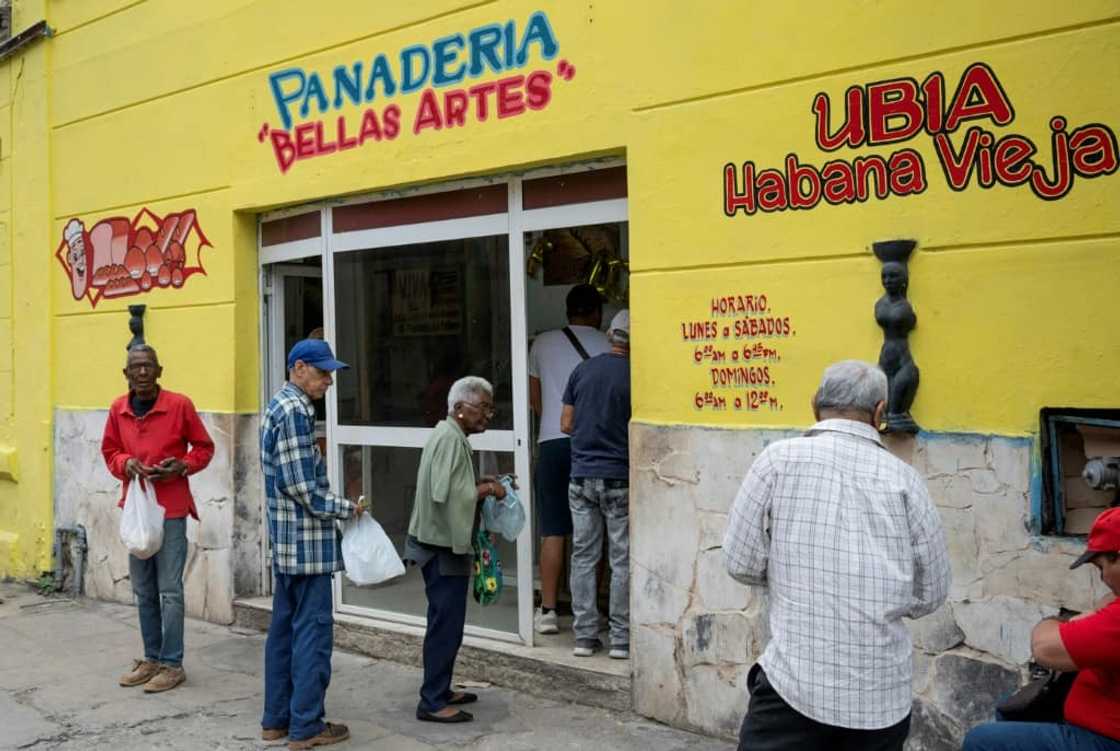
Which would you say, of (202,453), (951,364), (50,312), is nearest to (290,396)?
(202,453)

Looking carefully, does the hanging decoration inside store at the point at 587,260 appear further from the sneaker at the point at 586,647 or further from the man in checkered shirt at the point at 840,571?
the man in checkered shirt at the point at 840,571

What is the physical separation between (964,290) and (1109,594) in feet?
3.87

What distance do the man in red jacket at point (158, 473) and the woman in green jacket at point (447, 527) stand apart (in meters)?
Result: 1.50

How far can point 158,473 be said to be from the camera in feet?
19.2

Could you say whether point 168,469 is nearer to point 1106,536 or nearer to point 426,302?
point 426,302

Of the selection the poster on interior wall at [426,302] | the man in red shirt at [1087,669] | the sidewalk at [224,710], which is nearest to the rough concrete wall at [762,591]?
the sidewalk at [224,710]

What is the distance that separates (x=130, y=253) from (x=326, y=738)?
4.34 meters

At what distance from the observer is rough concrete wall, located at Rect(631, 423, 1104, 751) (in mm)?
4145

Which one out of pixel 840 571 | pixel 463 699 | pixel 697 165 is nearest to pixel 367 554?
pixel 463 699

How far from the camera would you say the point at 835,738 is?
121 inches

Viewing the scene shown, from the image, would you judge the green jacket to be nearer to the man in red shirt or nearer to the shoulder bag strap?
the shoulder bag strap

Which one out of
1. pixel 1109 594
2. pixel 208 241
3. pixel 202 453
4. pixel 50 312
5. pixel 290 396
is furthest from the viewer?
pixel 50 312

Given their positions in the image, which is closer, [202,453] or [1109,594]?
[1109,594]

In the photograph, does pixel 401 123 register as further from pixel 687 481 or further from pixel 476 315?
pixel 687 481
